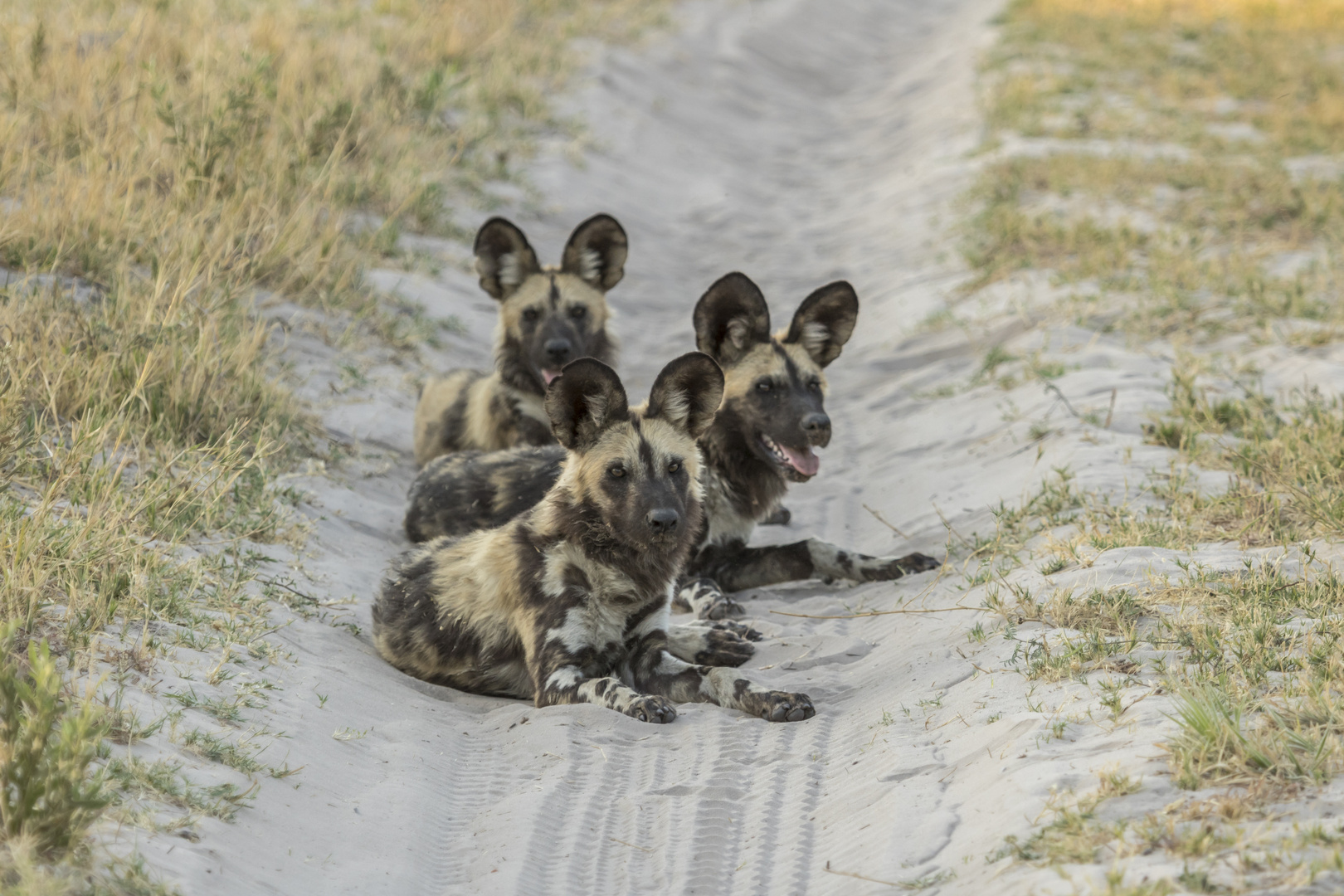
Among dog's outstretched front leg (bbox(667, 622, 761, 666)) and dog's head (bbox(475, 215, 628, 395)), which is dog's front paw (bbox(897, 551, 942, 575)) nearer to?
dog's outstretched front leg (bbox(667, 622, 761, 666))

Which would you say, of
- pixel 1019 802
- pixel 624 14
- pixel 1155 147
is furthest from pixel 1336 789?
pixel 624 14

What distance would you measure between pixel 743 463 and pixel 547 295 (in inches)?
58.0

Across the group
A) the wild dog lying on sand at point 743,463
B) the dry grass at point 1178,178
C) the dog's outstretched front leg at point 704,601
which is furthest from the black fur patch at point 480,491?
the dry grass at point 1178,178

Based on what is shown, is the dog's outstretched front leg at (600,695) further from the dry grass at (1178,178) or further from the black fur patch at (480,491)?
the dry grass at (1178,178)

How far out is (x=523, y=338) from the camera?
19.2 ft

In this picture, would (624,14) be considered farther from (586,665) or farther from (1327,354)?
(586,665)

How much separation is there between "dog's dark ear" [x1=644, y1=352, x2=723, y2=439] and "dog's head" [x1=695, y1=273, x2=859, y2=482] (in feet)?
3.01

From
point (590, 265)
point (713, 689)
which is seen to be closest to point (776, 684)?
point (713, 689)

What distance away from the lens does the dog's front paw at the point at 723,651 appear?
407cm

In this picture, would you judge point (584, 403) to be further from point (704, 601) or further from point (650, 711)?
point (704, 601)

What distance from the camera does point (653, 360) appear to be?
725 cm

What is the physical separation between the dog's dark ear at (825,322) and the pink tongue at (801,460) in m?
0.45

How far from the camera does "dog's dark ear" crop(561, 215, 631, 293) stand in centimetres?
604

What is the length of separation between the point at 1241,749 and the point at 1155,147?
9.11m
